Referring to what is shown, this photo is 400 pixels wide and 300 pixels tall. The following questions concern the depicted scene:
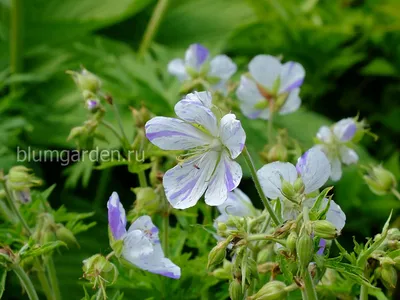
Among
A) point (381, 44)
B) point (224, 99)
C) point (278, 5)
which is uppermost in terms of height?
point (224, 99)

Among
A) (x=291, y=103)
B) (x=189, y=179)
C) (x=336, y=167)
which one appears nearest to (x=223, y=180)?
(x=189, y=179)

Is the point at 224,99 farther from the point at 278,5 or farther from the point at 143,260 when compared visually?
the point at 278,5

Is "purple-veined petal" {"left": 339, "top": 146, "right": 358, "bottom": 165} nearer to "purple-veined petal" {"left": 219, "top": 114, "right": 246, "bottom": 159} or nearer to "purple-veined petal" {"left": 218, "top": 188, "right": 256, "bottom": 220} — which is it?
"purple-veined petal" {"left": 218, "top": 188, "right": 256, "bottom": 220}

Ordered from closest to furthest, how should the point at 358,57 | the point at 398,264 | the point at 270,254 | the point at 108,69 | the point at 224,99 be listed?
the point at 398,264, the point at 270,254, the point at 224,99, the point at 108,69, the point at 358,57

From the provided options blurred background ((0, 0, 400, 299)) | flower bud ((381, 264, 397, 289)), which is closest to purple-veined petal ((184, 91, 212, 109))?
flower bud ((381, 264, 397, 289))

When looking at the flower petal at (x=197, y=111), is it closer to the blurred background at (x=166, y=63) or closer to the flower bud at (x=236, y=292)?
the flower bud at (x=236, y=292)

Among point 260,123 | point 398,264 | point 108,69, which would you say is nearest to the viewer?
point 398,264

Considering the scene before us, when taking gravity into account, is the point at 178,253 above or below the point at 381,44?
above

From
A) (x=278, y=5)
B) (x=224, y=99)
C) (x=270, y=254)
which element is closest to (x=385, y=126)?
(x=278, y=5)
